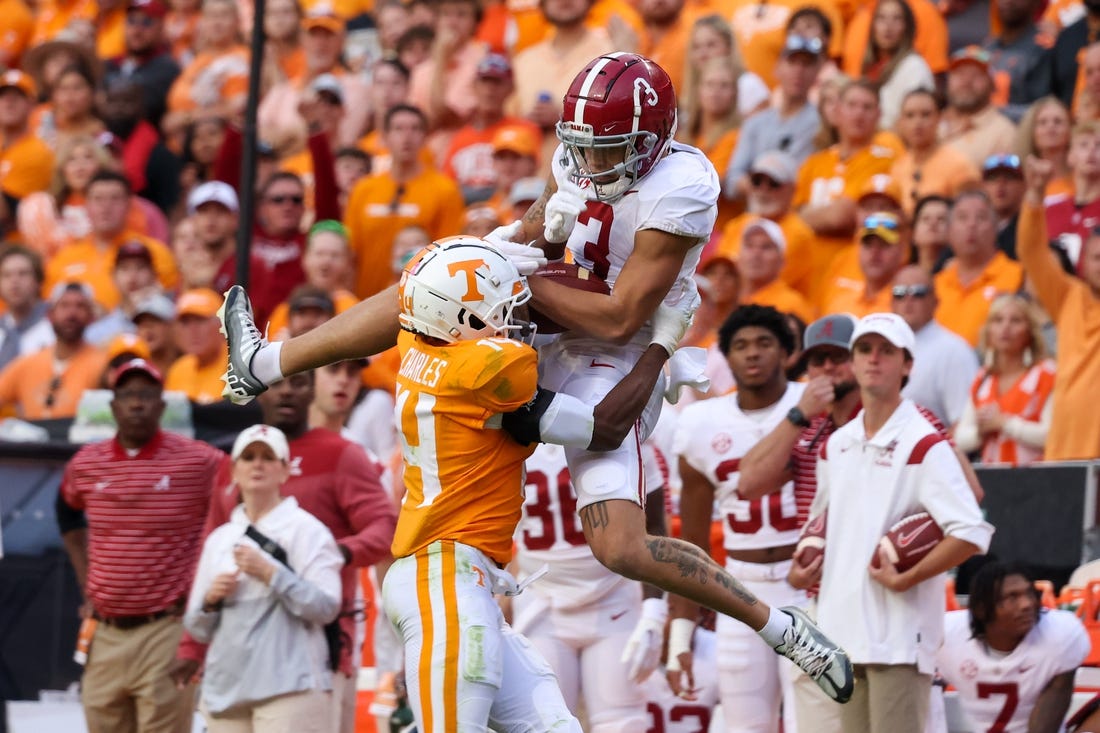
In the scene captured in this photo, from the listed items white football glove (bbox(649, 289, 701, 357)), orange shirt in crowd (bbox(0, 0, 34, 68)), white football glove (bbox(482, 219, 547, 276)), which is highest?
orange shirt in crowd (bbox(0, 0, 34, 68))

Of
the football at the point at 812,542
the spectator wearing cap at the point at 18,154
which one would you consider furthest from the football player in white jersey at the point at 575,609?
the spectator wearing cap at the point at 18,154

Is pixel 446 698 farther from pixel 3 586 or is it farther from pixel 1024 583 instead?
pixel 3 586

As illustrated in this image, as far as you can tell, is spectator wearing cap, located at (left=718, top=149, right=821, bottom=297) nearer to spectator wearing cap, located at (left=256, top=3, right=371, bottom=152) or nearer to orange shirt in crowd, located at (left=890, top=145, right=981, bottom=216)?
orange shirt in crowd, located at (left=890, top=145, right=981, bottom=216)

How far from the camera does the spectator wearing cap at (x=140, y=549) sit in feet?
27.4

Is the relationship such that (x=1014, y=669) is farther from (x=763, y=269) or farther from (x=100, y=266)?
(x=100, y=266)

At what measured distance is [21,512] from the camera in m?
9.50

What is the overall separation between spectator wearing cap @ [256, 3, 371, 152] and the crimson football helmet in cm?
809

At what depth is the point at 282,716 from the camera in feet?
A: 25.3

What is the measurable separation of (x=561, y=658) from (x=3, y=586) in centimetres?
298

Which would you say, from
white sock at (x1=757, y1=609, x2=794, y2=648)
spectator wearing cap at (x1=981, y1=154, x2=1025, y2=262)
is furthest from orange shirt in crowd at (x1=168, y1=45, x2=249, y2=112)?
white sock at (x1=757, y1=609, x2=794, y2=648)

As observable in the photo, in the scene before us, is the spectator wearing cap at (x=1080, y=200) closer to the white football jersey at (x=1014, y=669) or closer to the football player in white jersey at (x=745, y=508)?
the football player in white jersey at (x=745, y=508)

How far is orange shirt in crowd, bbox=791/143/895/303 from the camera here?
1095 cm

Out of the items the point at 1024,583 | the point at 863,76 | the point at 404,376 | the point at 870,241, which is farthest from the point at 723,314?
the point at 404,376

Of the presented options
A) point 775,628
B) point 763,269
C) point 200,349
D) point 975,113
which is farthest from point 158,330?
point 775,628
